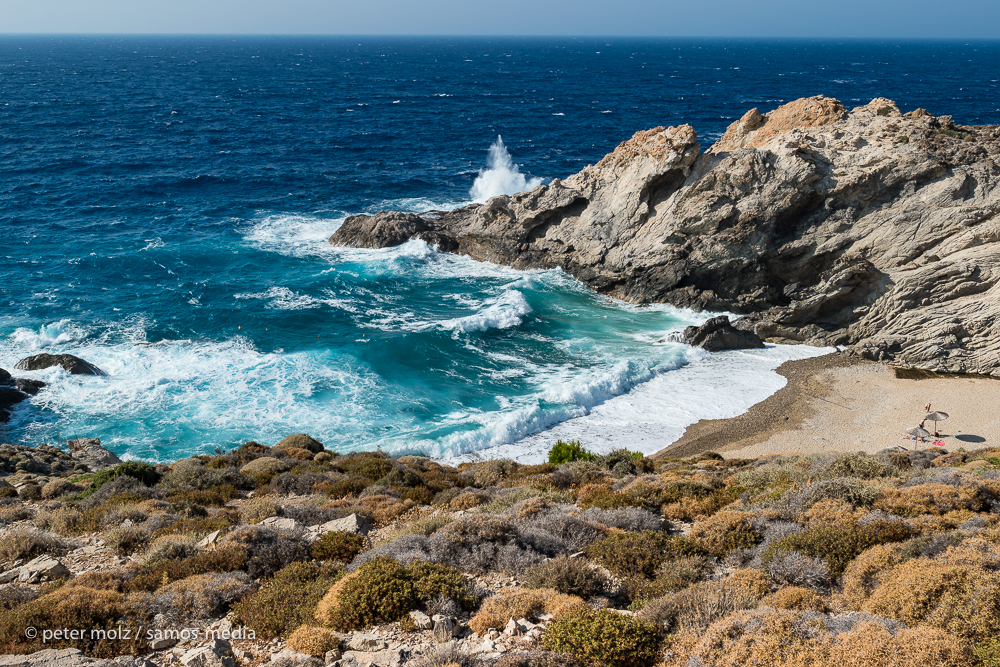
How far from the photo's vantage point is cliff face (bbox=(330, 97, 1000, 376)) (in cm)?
3206

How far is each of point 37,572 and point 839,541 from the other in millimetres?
13544

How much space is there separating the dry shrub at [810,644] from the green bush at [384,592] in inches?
138

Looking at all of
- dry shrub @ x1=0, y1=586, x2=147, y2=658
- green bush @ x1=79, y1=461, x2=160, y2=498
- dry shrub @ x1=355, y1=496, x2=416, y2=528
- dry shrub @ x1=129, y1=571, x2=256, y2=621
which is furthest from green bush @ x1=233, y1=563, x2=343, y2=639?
green bush @ x1=79, y1=461, x2=160, y2=498

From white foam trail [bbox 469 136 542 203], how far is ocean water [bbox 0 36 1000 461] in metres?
0.33

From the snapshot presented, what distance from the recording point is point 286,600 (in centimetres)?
979

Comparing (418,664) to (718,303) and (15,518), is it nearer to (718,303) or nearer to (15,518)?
(15,518)

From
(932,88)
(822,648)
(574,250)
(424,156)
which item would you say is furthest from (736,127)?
(932,88)

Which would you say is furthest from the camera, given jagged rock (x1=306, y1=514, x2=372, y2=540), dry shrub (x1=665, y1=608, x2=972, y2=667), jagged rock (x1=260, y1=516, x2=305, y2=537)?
jagged rock (x1=306, y1=514, x2=372, y2=540)

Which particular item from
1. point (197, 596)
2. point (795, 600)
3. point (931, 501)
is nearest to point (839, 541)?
point (795, 600)

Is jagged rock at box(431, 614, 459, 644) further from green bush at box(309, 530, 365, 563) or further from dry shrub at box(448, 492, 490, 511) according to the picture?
dry shrub at box(448, 492, 490, 511)

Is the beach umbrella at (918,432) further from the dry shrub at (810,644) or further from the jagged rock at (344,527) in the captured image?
the jagged rock at (344,527)

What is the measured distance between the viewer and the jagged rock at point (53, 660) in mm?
7805

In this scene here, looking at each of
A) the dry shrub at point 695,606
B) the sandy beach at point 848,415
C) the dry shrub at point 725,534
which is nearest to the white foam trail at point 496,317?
the sandy beach at point 848,415

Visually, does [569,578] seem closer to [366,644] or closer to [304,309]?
[366,644]
